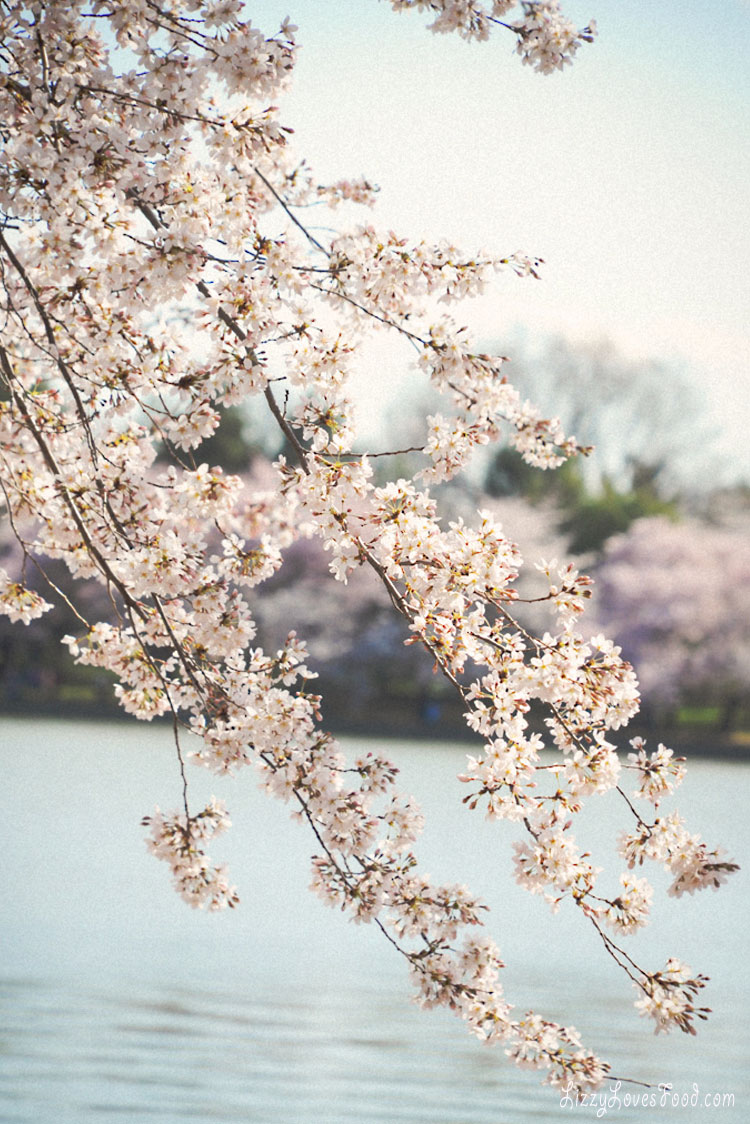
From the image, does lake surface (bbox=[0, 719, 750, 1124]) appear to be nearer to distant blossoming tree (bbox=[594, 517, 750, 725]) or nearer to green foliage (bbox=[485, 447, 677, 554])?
distant blossoming tree (bbox=[594, 517, 750, 725])

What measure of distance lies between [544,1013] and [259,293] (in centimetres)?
434

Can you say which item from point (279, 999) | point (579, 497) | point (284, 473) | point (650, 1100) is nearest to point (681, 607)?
point (579, 497)

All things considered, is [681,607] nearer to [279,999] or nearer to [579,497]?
[579,497]

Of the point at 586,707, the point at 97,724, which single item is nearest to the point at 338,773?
the point at 586,707

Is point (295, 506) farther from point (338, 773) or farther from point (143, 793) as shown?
point (143, 793)

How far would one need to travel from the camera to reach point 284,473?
8.39 feet

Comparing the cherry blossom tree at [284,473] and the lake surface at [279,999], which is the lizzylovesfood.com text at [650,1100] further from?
the cherry blossom tree at [284,473]

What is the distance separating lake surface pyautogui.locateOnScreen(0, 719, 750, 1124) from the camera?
471 cm

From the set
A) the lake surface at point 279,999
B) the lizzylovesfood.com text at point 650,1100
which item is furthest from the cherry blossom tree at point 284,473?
the lizzylovesfood.com text at point 650,1100

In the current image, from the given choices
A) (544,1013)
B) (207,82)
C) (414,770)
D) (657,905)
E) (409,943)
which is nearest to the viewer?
(207,82)

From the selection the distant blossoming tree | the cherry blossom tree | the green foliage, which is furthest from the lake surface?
the green foliage

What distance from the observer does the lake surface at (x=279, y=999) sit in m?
4.71

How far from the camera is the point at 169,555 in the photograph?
2.76 meters

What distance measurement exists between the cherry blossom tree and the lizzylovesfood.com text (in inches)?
95.2
